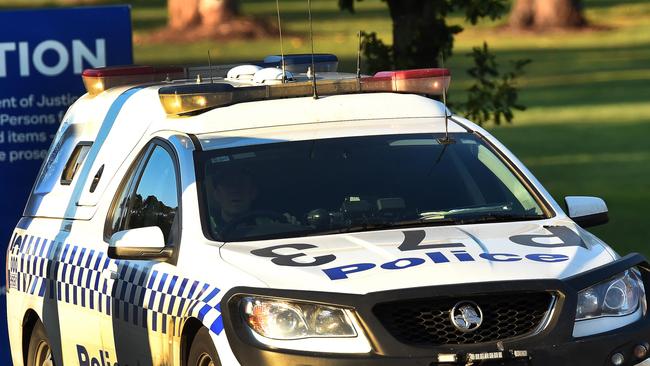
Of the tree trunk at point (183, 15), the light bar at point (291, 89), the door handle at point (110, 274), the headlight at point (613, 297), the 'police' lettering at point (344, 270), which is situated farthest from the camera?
the tree trunk at point (183, 15)

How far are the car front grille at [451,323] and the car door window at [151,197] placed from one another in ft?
4.77

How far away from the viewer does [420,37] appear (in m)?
16.6

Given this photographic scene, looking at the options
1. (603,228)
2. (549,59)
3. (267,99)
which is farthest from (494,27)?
(267,99)

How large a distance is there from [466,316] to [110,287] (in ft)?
6.93

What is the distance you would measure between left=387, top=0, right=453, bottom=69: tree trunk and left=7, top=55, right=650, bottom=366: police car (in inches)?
242

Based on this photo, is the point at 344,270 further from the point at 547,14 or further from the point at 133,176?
the point at 547,14

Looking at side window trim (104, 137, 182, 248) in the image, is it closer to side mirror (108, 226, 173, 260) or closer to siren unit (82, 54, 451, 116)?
siren unit (82, 54, 451, 116)

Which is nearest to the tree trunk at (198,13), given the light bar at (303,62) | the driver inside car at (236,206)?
the light bar at (303,62)

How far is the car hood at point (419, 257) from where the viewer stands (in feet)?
23.5

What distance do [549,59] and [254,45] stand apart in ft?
23.7

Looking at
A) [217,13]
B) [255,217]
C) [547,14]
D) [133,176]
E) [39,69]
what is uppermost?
[39,69]

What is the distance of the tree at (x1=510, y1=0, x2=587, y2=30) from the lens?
168 feet

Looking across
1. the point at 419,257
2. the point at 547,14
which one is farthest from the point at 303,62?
the point at 547,14

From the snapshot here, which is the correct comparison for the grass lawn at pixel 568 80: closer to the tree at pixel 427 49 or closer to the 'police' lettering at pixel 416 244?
the tree at pixel 427 49
